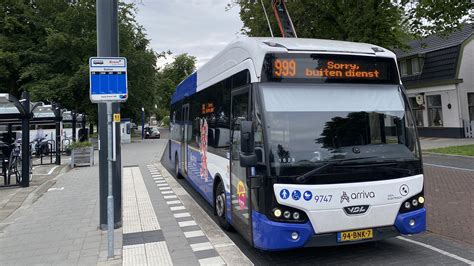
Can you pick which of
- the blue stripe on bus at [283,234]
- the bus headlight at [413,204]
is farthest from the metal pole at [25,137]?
the bus headlight at [413,204]

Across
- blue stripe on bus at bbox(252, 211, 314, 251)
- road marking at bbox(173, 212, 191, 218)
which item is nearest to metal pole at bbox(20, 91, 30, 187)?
road marking at bbox(173, 212, 191, 218)

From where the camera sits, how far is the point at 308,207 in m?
4.55

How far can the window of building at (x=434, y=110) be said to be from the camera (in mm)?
26469

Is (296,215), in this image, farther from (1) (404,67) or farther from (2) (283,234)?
(1) (404,67)

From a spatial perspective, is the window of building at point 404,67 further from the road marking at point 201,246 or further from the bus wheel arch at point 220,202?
the road marking at point 201,246

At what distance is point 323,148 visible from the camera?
15.7 ft

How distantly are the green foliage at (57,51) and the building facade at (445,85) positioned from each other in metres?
23.0

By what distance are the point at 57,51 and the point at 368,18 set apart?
2722 centimetres

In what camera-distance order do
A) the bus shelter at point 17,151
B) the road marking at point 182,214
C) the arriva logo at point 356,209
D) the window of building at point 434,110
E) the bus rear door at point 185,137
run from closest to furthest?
the arriva logo at point 356,209 < the road marking at point 182,214 < the bus rear door at point 185,137 < the bus shelter at point 17,151 < the window of building at point 434,110

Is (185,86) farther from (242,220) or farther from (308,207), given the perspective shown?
(308,207)

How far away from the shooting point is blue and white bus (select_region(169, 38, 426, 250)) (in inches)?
180

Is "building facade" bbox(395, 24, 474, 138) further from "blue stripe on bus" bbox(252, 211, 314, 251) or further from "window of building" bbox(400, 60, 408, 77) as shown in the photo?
"blue stripe on bus" bbox(252, 211, 314, 251)

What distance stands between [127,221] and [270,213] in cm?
413

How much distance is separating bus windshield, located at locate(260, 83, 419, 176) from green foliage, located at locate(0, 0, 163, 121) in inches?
1197
